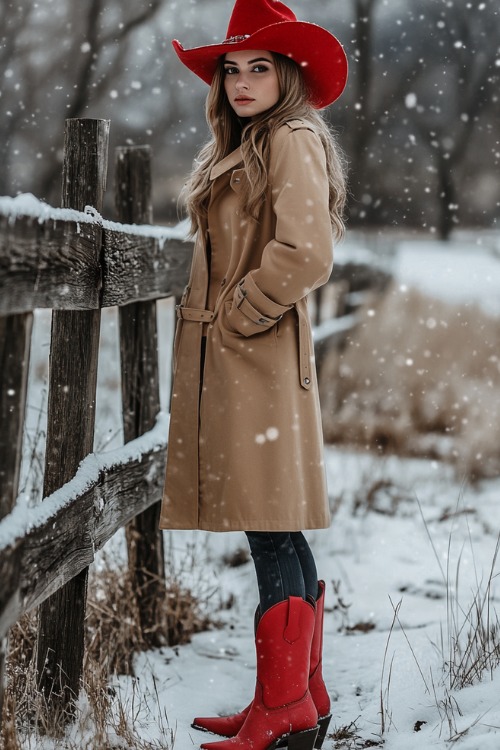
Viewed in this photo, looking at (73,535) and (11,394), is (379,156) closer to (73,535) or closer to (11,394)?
(73,535)

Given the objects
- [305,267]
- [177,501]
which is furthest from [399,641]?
[305,267]

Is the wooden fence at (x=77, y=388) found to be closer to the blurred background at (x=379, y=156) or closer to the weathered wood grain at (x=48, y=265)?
the weathered wood grain at (x=48, y=265)

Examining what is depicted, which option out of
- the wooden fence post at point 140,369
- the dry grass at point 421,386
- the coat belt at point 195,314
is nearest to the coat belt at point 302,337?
the coat belt at point 195,314

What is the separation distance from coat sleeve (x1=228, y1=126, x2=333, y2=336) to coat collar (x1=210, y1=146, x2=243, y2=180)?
0.42ft

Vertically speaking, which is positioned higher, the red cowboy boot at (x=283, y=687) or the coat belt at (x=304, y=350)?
the coat belt at (x=304, y=350)

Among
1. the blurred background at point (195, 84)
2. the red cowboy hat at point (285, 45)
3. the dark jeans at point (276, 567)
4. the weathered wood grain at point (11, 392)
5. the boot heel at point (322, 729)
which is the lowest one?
the boot heel at point (322, 729)

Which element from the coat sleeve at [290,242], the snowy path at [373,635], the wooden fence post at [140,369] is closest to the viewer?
the coat sleeve at [290,242]

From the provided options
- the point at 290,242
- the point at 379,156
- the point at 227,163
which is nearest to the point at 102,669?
the point at 290,242

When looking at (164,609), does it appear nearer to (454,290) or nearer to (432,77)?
(454,290)

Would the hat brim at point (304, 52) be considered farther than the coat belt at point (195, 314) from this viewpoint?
No

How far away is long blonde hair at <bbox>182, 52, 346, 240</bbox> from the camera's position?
2373 mm

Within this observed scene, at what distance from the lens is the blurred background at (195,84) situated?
35.4 feet

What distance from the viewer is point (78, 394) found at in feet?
8.14

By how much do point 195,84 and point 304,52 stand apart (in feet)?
30.8
